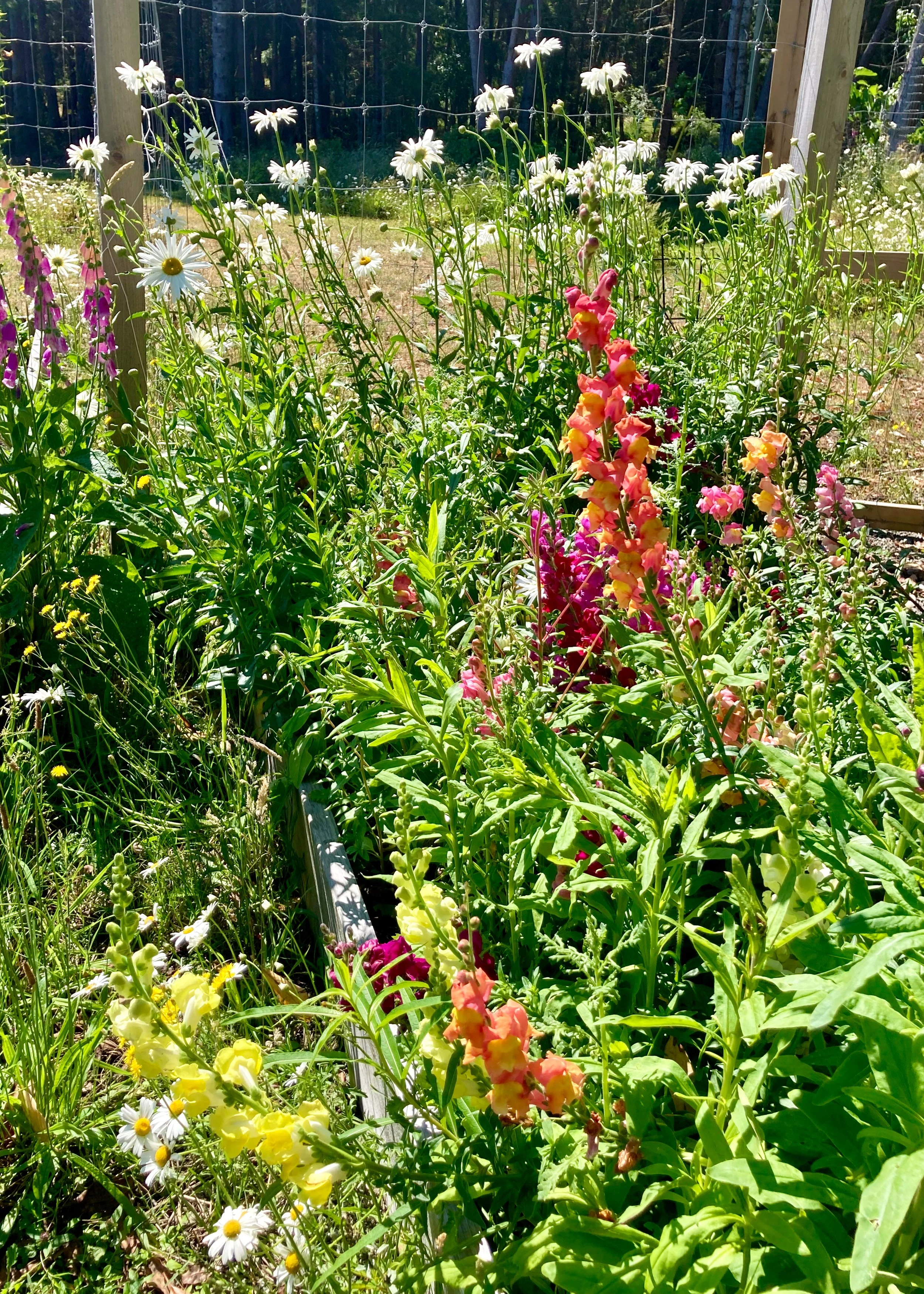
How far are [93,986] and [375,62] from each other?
21.2 metres

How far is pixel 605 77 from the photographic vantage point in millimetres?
3086

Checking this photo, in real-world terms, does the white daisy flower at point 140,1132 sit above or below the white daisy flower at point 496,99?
below

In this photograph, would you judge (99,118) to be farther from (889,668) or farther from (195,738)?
(889,668)

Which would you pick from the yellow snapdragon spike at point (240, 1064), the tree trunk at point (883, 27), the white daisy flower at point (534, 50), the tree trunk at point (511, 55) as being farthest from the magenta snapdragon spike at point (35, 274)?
the tree trunk at point (883, 27)

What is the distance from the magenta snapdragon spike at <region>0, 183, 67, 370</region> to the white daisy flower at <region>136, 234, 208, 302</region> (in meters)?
0.47

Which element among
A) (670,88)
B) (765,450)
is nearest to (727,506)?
(765,450)

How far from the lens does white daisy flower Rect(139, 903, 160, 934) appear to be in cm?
168

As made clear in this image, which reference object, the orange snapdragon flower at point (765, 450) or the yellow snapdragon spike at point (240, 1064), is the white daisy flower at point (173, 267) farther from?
the yellow snapdragon spike at point (240, 1064)

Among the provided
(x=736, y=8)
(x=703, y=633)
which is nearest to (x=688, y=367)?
(x=703, y=633)

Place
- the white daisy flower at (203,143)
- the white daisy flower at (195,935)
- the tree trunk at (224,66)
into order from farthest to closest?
1. the tree trunk at (224,66)
2. the white daisy flower at (203,143)
3. the white daisy flower at (195,935)

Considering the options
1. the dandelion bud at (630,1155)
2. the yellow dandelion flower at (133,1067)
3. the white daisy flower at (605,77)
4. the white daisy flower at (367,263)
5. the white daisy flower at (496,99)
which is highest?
the white daisy flower at (605,77)

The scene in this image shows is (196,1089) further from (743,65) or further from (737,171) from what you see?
(743,65)

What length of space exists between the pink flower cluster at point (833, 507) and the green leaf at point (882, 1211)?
1.18 meters

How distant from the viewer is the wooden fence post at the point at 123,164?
3.14 metres
